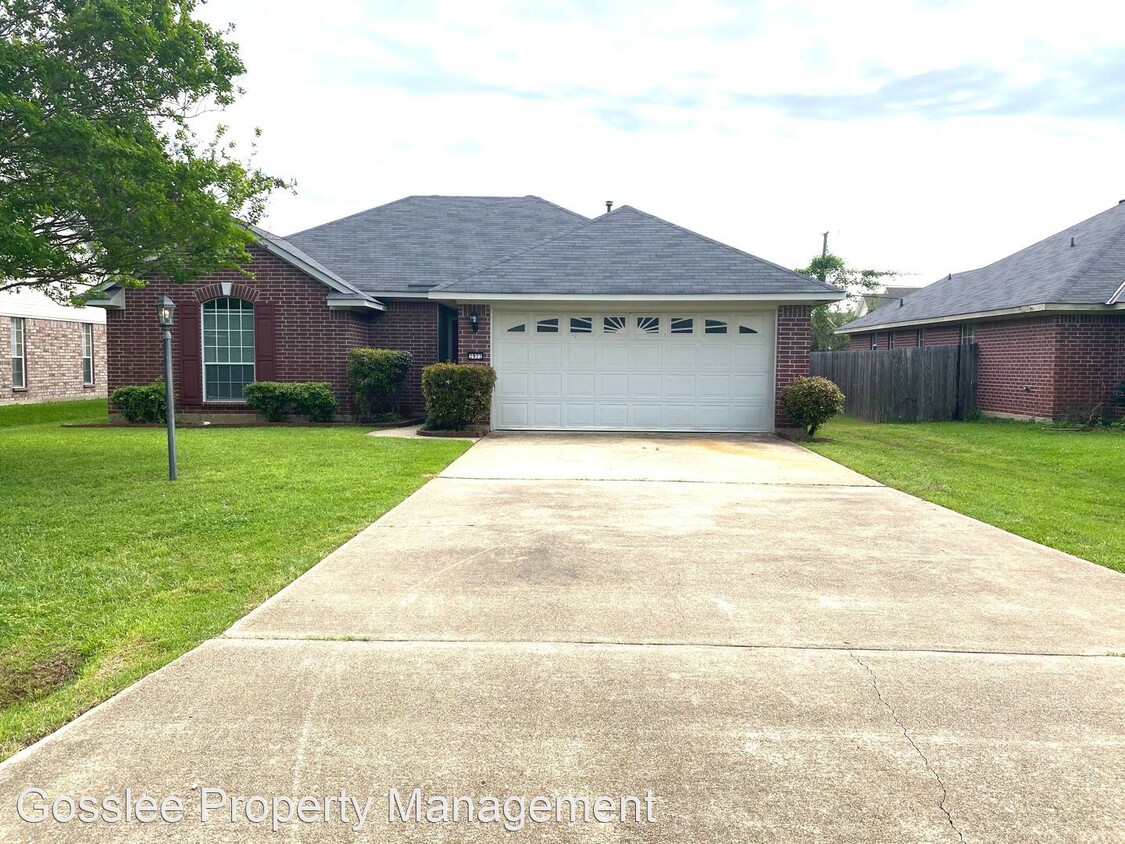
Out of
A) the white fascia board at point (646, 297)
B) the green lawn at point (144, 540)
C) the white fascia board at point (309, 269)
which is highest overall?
the white fascia board at point (309, 269)

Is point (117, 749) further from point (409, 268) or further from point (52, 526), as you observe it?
point (409, 268)

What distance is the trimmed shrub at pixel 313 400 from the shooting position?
16984mm

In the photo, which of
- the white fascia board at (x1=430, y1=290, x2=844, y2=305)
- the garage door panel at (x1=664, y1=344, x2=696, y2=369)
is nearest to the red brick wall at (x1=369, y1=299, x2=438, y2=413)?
the white fascia board at (x1=430, y1=290, x2=844, y2=305)

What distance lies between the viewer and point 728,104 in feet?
52.3

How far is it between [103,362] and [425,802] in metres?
30.4

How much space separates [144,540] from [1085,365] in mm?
18442

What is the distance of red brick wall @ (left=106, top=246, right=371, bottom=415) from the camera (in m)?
17.2

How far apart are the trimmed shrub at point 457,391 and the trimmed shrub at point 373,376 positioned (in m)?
2.27

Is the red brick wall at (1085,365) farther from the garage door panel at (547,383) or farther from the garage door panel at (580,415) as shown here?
the garage door panel at (547,383)

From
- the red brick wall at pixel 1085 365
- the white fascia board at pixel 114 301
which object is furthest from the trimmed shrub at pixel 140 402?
the red brick wall at pixel 1085 365

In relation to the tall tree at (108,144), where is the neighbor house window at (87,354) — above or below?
below

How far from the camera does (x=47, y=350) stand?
82.3 ft

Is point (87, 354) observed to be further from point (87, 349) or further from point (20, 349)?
point (20, 349)

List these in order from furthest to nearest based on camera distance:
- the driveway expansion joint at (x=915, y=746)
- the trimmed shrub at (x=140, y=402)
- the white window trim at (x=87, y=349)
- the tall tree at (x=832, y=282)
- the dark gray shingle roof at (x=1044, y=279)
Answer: the tall tree at (x=832, y=282), the white window trim at (x=87, y=349), the dark gray shingle roof at (x=1044, y=279), the trimmed shrub at (x=140, y=402), the driveway expansion joint at (x=915, y=746)
